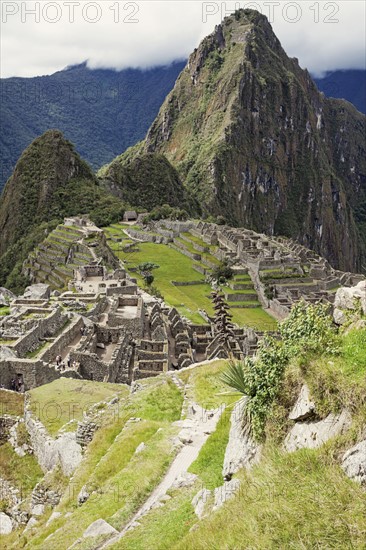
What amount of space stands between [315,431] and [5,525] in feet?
25.3

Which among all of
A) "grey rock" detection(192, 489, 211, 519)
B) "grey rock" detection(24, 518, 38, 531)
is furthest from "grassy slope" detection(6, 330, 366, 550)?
"grey rock" detection(24, 518, 38, 531)

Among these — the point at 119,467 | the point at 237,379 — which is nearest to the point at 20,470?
the point at 119,467

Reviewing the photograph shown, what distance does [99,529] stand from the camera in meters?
9.14

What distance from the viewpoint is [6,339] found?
20.9 m

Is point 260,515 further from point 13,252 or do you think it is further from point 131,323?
point 13,252

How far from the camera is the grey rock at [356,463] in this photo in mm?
7211

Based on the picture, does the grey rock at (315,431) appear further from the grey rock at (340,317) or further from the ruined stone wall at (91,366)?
the ruined stone wall at (91,366)

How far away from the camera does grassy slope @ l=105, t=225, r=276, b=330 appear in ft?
170

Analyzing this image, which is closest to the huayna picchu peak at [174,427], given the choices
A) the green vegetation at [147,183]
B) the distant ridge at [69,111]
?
the green vegetation at [147,183]

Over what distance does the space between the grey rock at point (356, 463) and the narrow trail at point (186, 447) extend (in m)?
3.57

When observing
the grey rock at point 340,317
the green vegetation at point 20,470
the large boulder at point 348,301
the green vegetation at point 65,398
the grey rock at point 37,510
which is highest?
the large boulder at point 348,301

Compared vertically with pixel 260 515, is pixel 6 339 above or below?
below

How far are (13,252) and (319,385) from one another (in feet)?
257

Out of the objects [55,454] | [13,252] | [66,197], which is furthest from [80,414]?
[66,197]
